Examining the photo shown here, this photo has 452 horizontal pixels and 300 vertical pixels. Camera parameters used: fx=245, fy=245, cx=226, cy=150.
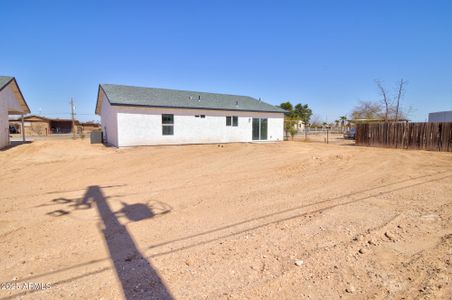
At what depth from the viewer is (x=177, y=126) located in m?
17.3

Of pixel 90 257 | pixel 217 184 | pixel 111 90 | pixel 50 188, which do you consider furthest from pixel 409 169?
pixel 111 90

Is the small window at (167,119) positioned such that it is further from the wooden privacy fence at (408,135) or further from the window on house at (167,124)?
the wooden privacy fence at (408,135)

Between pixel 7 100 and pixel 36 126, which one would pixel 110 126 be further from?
pixel 36 126

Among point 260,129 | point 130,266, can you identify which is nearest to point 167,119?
point 260,129

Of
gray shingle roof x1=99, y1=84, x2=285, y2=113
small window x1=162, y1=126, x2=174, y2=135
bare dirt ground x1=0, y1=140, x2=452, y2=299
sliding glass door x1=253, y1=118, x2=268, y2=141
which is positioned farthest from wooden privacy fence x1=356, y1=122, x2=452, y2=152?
small window x1=162, y1=126, x2=174, y2=135

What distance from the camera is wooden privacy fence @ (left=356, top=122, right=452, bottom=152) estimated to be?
14.0 metres

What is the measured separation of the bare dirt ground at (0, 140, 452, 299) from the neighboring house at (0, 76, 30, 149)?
37.5 ft

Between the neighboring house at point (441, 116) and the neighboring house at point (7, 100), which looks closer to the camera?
the neighboring house at point (7, 100)

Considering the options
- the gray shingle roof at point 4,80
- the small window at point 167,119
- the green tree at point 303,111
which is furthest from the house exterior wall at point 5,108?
the green tree at point 303,111

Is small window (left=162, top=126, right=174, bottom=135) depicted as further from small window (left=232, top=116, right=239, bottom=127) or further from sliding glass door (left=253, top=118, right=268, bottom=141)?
sliding glass door (left=253, top=118, right=268, bottom=141)

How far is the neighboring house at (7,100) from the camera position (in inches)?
590

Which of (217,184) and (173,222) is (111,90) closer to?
(217,184)

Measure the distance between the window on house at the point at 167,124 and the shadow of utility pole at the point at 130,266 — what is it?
13.1 m

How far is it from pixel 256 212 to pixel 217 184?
233 cm
